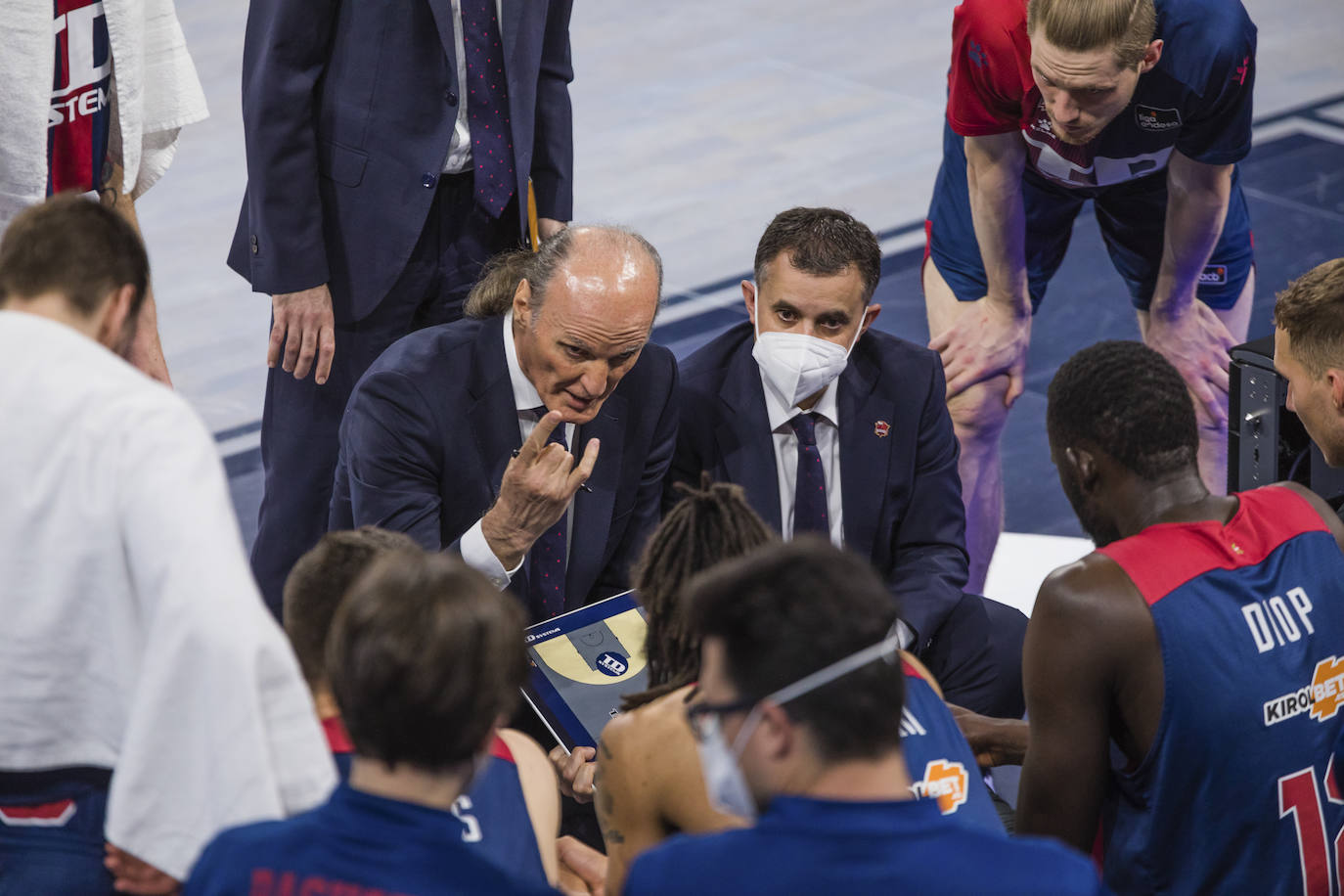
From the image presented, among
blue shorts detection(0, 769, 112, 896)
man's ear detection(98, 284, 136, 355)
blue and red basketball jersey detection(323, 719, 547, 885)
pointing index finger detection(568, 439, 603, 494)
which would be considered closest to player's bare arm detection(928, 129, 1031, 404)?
pointing index finger detection(568, 439, 603, 494)

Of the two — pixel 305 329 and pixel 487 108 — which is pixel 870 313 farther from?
pixel 305 329

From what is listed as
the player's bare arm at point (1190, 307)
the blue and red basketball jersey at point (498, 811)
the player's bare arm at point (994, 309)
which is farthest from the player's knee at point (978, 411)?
the blue and red basketball jersey at point (498, 811)

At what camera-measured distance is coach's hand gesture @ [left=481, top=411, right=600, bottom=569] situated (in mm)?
2918

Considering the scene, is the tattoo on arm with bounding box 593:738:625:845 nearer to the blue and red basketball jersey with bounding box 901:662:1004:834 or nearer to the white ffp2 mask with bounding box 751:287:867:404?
the blue and red basketball jersey with bounding box 901:662:1004:834

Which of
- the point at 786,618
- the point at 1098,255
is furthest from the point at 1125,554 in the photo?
the point at 1098,255

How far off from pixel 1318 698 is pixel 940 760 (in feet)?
1.85

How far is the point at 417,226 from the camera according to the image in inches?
140

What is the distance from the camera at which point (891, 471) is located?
133 inches

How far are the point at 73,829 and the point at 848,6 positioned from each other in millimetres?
7611

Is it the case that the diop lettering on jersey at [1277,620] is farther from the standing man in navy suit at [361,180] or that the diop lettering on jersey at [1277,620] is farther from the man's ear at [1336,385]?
the standing man in navy suit at [361,180]

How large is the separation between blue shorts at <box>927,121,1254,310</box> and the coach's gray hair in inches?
53.2

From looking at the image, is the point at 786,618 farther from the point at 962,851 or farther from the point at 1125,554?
the point at 1125,554

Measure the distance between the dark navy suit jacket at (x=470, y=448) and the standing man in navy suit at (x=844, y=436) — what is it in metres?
0.14

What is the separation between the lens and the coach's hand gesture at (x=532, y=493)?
9.57 feet
